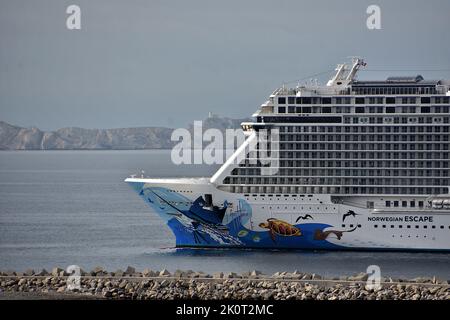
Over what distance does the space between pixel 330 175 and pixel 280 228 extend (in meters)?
3.33

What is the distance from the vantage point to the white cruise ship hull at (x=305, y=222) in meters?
62.7

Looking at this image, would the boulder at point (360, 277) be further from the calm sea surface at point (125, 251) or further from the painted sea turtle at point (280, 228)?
the painted sea turtle at point (280, 228)

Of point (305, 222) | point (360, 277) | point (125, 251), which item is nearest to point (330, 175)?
point (305, 222)

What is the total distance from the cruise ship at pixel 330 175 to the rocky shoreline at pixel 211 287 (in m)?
10.8

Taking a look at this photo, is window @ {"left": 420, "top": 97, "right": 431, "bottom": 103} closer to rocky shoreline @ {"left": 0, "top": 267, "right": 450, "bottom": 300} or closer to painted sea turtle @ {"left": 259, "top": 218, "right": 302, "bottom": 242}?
painted sea turtle @ {"left": 259, "top": 218, "right": 302, "bottom": 242}

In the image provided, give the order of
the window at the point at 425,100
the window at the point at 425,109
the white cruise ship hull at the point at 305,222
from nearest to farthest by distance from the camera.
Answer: the white cruise ship hull at the point at 305,222
the window at the point at 425,100
the window at the point at 425,109

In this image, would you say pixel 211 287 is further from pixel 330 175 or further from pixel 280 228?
pixel 330 175

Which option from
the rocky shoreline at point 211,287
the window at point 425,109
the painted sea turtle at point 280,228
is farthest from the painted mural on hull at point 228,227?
the rocky shoreline at point 211,287

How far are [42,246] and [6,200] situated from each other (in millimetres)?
34262

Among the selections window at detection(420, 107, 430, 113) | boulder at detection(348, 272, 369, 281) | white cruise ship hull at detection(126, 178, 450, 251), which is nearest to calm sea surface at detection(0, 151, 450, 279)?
white cruise ship hull at detection(126, 178, 450, 251)

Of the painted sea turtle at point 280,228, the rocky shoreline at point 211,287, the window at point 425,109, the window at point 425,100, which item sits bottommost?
the rocky shoreline at point 211,287

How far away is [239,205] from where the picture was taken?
63.2 m
